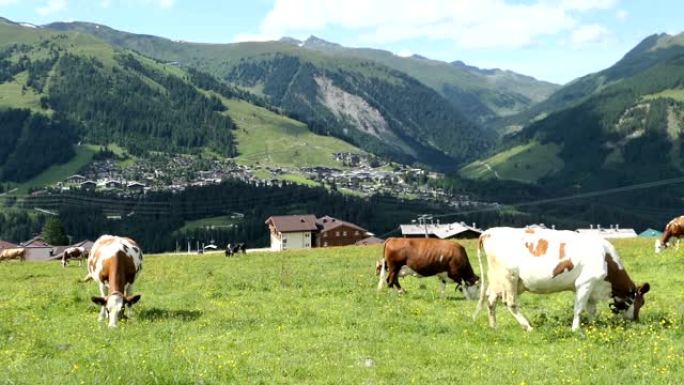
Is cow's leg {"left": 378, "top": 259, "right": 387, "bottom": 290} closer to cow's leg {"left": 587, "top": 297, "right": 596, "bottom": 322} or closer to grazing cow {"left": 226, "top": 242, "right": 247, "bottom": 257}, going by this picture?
cow's leg {"left": 587, "top": 297, "right": 596, "bottom": 322}

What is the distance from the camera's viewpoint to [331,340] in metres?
19.8

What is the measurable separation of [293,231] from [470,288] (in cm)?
13960

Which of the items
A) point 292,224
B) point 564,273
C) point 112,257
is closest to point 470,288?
point 564,273

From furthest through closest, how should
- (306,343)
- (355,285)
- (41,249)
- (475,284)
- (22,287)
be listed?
(41,249), (22,287), (355,285), (475,284), (306,343)

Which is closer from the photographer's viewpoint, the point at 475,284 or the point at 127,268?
the point at 127,268

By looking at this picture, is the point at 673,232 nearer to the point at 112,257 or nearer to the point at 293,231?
the point at 112,257

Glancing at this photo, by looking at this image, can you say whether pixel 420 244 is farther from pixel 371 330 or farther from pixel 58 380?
pixel 58 380

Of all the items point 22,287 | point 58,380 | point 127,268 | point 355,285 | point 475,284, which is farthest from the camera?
point 22,287

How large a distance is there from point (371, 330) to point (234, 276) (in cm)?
2266

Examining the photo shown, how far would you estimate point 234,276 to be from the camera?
140ft

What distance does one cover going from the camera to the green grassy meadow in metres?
15.2

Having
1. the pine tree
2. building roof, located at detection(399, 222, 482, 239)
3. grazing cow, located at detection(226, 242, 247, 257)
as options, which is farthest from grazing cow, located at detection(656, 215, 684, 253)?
the pine tree

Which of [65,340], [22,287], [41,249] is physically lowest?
[41,249]

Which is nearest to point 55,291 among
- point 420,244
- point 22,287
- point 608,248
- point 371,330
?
point 22,287
